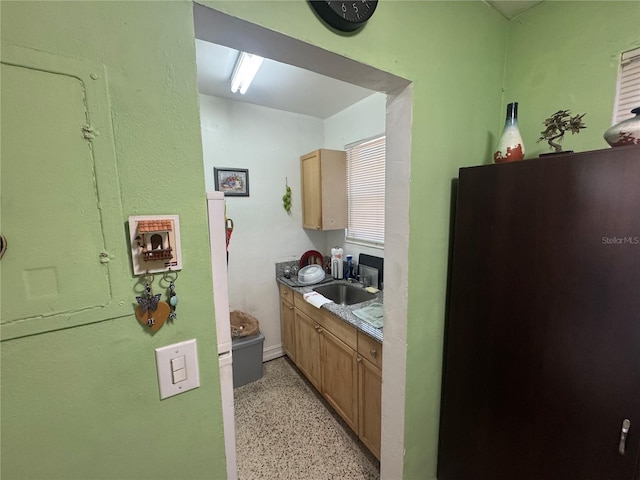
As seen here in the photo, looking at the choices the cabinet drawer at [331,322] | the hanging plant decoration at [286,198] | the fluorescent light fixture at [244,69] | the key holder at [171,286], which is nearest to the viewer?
the key holder at [171,286]

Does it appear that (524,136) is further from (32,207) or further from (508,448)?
(32,207)

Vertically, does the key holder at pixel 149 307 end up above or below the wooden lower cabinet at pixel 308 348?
above

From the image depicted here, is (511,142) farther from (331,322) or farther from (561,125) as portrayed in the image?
(331,322)

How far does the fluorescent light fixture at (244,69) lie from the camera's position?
154 cm

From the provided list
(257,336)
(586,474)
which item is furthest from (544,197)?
(257,336)

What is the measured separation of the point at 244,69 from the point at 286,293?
186cm

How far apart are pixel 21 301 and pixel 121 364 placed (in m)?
0.24

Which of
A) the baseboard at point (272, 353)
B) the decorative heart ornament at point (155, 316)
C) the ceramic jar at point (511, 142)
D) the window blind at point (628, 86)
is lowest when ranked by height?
the baseboard at point (272, 353)

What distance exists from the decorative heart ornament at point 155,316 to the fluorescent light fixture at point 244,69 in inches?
56.5

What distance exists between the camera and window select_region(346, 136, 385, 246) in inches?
→ 87.7

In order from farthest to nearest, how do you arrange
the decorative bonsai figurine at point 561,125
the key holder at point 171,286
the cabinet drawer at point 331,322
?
the cabinet drawer at point 331,322, the decorative bonsai figurine at point 561,125, the key holder at point 171,286

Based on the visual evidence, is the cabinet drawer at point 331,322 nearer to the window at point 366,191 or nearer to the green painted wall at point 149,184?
the window at point 366,191

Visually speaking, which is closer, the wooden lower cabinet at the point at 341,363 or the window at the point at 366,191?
the wooden lower cabinet at the point at 341,363

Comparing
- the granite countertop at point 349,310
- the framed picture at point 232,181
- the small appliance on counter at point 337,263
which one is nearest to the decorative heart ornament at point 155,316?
the granite countertop at point 349,310
